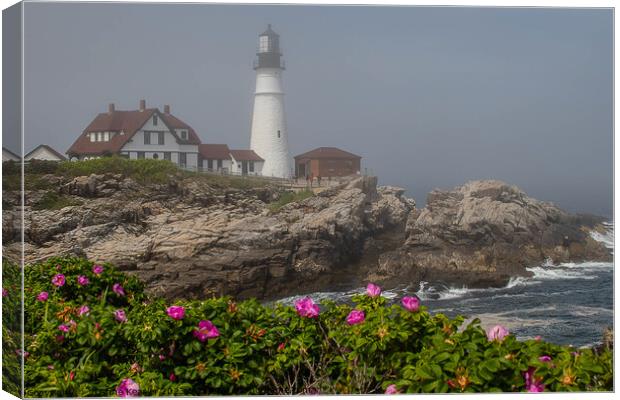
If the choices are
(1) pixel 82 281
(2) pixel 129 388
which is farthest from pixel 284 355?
(1) pixel 82 281

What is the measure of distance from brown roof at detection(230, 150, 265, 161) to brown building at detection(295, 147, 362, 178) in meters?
0.36

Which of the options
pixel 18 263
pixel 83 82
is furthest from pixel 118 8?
pixel 18 263

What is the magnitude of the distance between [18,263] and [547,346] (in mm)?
3396

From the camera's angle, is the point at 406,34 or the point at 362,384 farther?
the point at 406,34

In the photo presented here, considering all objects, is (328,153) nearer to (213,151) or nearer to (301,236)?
(301,236)

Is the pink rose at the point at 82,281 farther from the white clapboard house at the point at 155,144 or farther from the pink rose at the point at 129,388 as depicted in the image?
the white clapboard house at the point at 155,144

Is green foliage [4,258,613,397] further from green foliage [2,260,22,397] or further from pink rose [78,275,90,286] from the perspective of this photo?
pink rose [78,275,90,286]

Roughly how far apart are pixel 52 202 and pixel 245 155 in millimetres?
1676

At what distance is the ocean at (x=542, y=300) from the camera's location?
741 centimetres

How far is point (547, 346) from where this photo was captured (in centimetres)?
457

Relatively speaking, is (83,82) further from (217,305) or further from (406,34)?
(217,305)

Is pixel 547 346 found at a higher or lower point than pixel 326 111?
lower

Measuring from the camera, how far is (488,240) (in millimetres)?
7723

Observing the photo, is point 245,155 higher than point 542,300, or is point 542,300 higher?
point 245,155
